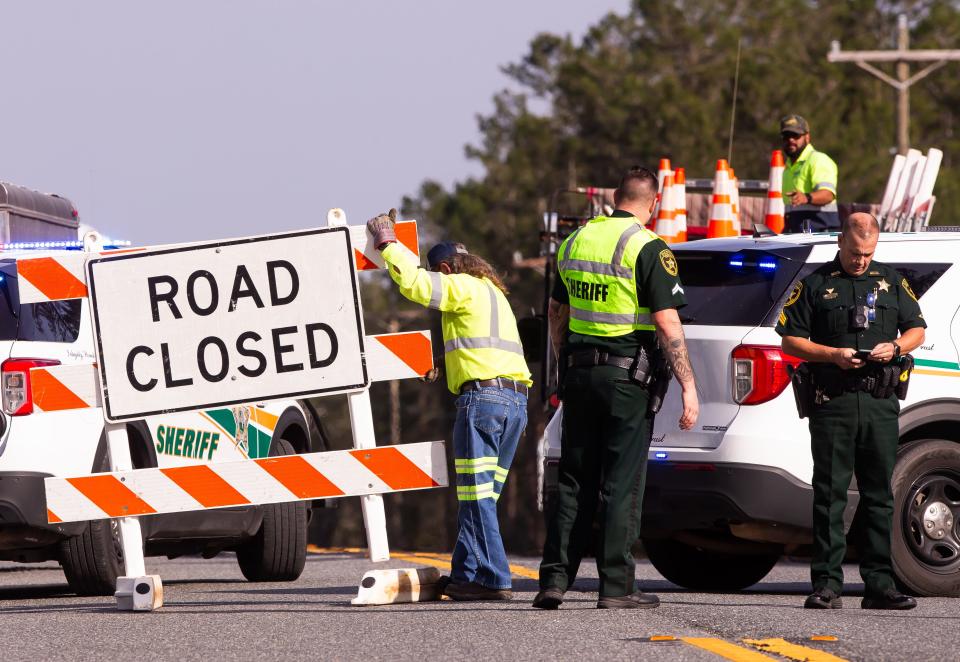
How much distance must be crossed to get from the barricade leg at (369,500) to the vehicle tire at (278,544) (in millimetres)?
2751

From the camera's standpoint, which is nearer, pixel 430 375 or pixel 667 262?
pixel 667 262

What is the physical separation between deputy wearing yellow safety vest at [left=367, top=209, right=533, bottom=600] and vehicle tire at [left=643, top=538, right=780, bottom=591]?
68.7 inches

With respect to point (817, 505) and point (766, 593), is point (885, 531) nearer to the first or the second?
point (817, 505)

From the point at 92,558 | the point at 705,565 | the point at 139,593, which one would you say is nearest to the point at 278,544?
the point at 92,558

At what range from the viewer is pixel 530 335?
11.5m

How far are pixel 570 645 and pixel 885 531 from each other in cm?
242

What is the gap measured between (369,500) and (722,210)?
450cm

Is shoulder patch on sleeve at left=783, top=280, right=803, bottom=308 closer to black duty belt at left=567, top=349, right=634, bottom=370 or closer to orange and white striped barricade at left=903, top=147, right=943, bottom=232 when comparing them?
black duty belt at left=567, top=349, right=634, bottom=370

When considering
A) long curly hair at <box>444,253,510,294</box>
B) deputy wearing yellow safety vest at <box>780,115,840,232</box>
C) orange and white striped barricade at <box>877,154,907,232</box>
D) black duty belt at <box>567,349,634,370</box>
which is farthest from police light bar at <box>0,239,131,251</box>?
orange and white striped barricade at <box>877,154,907,232</box>

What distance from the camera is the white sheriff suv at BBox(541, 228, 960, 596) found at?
30.3 ft

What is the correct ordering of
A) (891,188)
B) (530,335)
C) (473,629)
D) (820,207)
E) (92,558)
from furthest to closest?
(891,188) < (820,207) < (530,335) < (92,558) < (473,629)

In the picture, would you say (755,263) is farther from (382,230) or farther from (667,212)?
(667,212)

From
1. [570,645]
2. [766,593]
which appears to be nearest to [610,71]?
[766,593]

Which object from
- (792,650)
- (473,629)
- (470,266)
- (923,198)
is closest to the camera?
(792,650)
